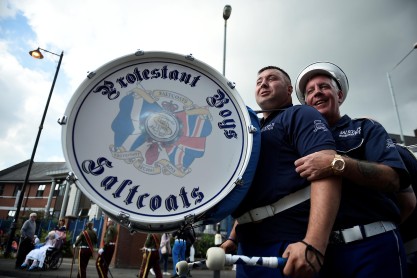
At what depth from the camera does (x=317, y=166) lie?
146 cm

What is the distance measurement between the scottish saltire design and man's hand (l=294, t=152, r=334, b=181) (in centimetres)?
55

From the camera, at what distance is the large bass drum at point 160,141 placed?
61.1 inches

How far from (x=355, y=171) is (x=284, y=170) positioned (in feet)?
1.19

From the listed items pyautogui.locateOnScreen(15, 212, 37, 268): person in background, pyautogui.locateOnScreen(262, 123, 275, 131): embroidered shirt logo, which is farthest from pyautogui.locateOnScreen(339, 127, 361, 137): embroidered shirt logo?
pyautogui.locateOnScreen(15, 212, 37, 268): person in background

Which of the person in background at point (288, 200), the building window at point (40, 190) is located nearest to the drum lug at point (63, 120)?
the person in background at point (288, 200)

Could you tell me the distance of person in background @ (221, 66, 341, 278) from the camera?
54.9 inches

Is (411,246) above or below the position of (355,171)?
below

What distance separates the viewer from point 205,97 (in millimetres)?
1806

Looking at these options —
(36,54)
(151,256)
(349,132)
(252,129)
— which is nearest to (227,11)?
(36,54)

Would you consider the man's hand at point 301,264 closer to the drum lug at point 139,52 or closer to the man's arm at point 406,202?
the man's arm at point 406,202

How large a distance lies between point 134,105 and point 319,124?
1008mm

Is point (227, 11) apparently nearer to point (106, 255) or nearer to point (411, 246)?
point (106, 255)

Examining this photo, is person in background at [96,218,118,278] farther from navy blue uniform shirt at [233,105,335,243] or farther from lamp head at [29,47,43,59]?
lamp head at [29,47,43,59]

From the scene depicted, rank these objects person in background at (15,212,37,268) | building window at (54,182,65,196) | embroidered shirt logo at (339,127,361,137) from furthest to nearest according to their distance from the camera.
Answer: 1. building window at (54,182,65,196)
2. person in background at (15,212,37,268)
3. embroidered shirt logo at (339,127,361,137)
